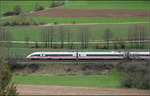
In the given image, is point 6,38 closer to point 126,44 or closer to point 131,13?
point 126,44

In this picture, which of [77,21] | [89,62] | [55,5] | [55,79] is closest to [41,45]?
[55,79]

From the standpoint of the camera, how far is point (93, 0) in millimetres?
29703

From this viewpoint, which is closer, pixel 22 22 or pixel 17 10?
pixel 22 22

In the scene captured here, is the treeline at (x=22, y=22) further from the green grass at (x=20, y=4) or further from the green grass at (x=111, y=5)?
the green grass at (x=111, y=5)

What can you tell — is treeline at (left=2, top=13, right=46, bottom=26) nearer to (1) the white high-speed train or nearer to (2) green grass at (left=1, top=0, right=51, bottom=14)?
(2) green grass at (left=1, top=0, right=51, bottom=14)

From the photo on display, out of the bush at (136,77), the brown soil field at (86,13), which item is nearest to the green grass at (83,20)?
the brown soil field at (86,13)

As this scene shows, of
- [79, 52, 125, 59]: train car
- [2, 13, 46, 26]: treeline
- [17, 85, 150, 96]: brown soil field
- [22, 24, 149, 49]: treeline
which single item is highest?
[2, 13, 46, 26]: treeline

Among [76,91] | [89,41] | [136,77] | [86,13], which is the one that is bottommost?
[76,91]

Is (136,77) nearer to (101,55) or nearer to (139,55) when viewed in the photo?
(139,55)

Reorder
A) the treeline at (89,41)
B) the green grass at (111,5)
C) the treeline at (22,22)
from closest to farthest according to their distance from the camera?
the treeline at (89,41)
the treeline at (22,22)
the green grass at (111,5)

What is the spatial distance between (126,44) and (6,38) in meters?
4.47

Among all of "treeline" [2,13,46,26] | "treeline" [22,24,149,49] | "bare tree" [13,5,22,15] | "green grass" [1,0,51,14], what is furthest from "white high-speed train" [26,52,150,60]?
"bare tree" [13,5,22,15]

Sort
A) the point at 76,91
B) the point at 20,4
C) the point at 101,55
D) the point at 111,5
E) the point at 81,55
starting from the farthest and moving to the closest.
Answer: the point at 111,5 → the point at 20,4 → the point at 81,55 → the point at 101,55 → the point at 76,91

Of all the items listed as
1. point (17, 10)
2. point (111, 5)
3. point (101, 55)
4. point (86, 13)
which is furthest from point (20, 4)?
point (101, 55)
